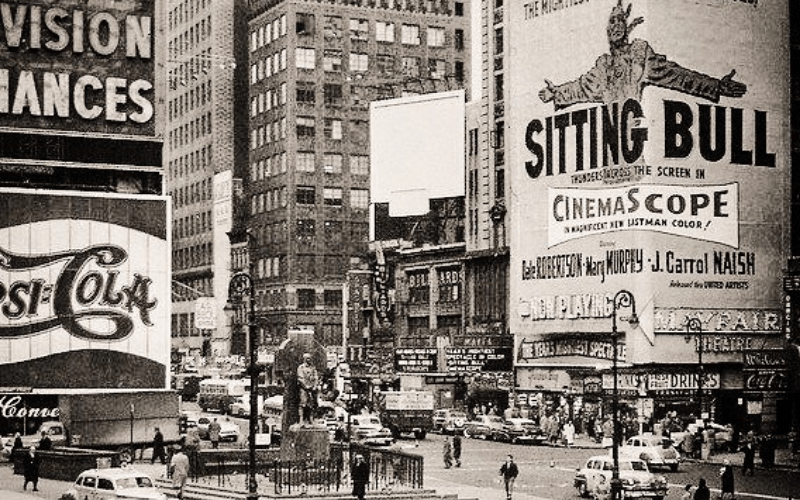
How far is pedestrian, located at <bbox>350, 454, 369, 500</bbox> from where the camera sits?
46344mm

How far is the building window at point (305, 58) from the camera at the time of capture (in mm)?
156375

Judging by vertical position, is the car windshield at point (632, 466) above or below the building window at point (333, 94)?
below

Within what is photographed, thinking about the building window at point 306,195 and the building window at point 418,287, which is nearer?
the building window at point 418,287

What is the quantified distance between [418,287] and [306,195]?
38.0 m

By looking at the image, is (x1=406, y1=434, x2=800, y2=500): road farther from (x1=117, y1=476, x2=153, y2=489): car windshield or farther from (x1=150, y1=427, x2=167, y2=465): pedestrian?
(x1=117, y1=476, x2=153, y2=489): car windshield

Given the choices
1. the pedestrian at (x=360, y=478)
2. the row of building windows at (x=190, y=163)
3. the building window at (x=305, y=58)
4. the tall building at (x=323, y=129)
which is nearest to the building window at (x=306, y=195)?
the tall building at (x=323, y=129)

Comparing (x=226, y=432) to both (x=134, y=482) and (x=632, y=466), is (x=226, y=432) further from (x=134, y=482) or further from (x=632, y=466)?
(x=134, y=482)

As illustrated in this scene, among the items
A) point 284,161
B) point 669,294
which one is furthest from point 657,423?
point 284,161

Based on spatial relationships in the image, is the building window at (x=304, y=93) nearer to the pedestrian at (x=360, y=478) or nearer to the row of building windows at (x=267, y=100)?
the row of building windows at (x=267, y=100)

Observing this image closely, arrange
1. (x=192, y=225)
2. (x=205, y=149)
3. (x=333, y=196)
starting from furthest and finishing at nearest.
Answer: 1. (x=192, y=225)
2. (x=205, y=149)
3. (x=333, y=196)

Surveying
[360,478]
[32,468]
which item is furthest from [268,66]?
[360,478]

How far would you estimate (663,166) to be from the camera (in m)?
86.9

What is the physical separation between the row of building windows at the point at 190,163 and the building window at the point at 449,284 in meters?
65.7

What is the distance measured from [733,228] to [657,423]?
1505 cm
